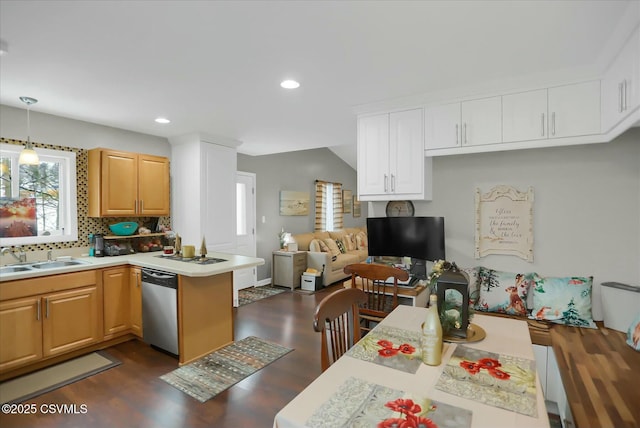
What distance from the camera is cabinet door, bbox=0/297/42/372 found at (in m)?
2.64

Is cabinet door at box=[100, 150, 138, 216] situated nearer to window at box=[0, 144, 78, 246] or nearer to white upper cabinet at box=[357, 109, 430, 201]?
window at box=[0, 144, 78, 246]

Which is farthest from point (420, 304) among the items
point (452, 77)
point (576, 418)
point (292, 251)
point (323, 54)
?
point (292, 251)

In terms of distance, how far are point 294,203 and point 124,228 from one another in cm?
349

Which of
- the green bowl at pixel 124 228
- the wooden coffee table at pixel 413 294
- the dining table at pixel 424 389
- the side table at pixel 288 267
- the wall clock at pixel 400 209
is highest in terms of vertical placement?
the wall clock at pixel 400 209

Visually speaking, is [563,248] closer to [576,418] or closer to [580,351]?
[580,351]

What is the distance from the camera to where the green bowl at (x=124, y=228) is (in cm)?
374

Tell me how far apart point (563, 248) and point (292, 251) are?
14.0 ft

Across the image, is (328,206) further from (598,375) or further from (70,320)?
(598,375)

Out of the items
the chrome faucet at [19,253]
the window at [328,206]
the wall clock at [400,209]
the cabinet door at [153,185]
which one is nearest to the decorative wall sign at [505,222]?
the wall clock at [400,209]

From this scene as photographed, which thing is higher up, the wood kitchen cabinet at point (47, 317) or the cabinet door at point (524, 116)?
the cabinet door at point (524, 116)

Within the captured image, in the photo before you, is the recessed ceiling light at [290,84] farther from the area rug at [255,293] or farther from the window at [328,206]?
the window at [328,206]

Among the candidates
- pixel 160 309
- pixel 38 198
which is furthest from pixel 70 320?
pixel 38 198

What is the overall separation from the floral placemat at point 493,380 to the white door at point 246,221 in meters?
4.60

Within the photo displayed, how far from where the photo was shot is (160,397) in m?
2.45
